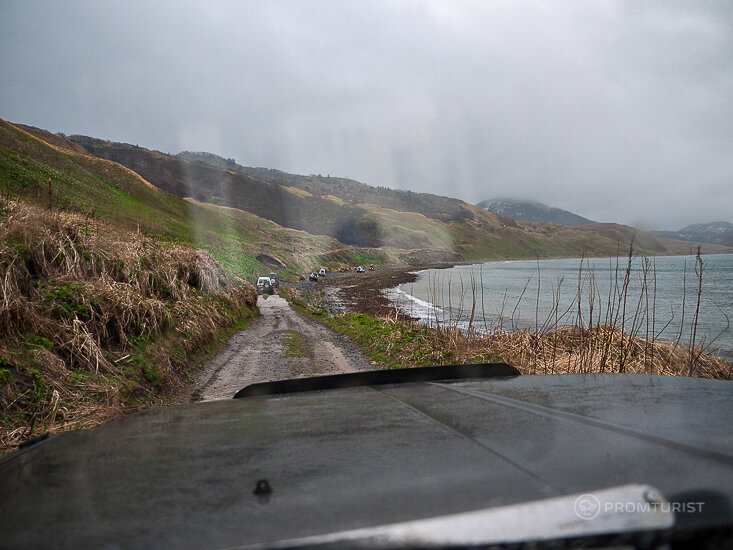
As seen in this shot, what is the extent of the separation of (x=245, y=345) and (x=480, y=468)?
1263cm

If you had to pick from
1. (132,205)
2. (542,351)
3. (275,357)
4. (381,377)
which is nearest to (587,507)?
(381,377)

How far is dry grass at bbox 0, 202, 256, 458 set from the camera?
18.6ft

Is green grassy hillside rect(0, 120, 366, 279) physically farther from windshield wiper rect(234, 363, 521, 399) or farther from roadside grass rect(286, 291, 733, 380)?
windshield wiper rect(234, 363, 521, 399)

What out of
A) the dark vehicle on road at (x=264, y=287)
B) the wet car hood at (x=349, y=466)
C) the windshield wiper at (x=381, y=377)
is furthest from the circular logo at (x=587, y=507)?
the dark vehicle on road at (x=264, y=287)

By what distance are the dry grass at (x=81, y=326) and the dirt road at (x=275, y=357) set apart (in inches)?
27.9

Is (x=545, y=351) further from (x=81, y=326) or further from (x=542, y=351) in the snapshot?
(x=81, y=326)

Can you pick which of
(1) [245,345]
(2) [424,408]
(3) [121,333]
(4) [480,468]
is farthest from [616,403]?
(1) [245,345]

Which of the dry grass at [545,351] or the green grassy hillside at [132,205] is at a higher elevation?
the green grassy hillside at [132,205]

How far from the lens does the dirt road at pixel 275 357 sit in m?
9.16

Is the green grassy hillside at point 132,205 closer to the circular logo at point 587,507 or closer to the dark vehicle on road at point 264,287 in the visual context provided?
the dark vehicle on road at point 264,287

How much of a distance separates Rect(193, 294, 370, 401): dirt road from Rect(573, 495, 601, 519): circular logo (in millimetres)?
7554

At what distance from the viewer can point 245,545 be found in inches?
34.1

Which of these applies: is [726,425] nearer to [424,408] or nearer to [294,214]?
[424,408]

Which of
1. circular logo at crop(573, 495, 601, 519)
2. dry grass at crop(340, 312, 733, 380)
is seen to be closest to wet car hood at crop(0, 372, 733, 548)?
circular logo at crop(573, 495, 601, 519)
